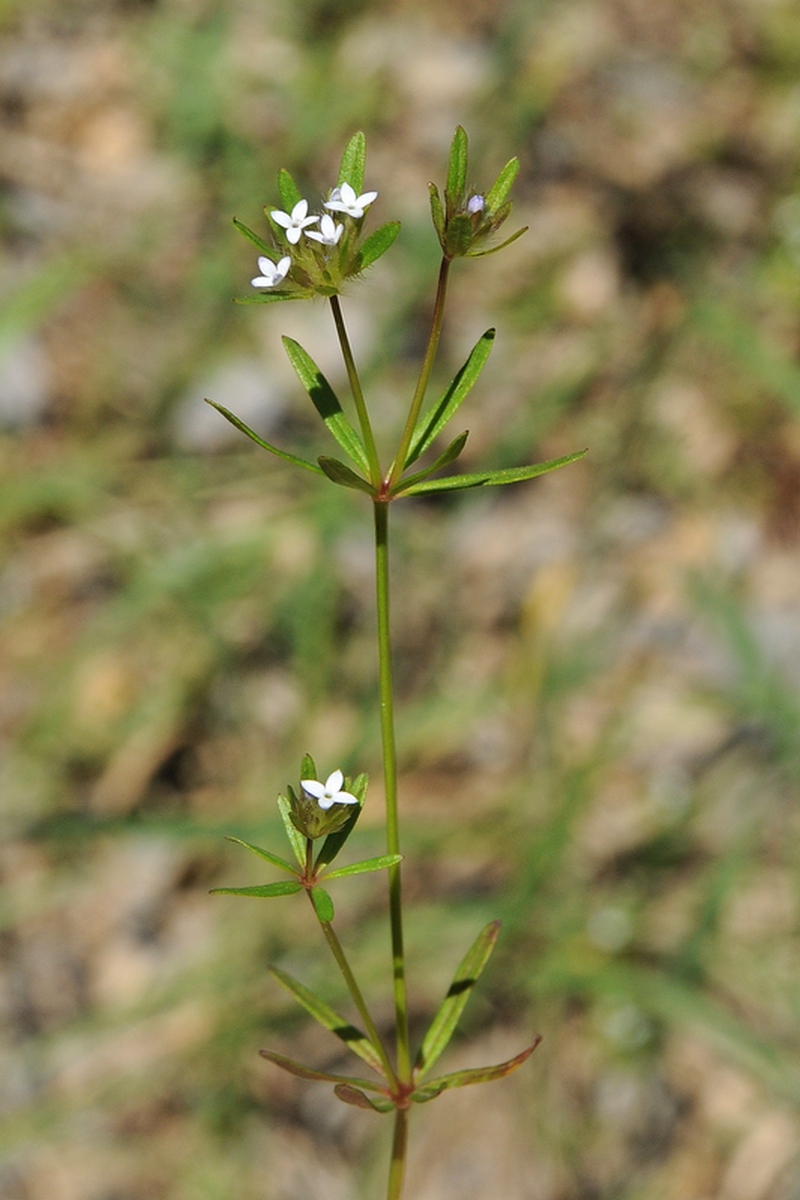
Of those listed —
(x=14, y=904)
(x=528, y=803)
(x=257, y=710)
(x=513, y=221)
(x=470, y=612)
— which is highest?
(x=513, y=221)

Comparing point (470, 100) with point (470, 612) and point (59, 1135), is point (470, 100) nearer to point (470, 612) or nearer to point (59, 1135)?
point (470, 612)

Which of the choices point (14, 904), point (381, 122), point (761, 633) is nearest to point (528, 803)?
point (761, 633)

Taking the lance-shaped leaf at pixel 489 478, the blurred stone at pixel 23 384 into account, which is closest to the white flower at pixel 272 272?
the lance-shaped leaf at pixel 489 478

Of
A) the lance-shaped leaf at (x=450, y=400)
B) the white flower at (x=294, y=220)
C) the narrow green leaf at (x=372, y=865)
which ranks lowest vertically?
the narrow green leaf at (x=372, y=865)

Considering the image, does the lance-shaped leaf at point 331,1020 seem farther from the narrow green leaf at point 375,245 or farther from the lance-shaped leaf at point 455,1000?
the narrow green leaf at point 375,245

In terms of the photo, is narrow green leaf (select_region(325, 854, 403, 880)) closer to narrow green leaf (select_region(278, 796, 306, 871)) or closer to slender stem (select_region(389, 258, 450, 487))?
narrow green leaf (select_region(278, 796, 306, 871))
